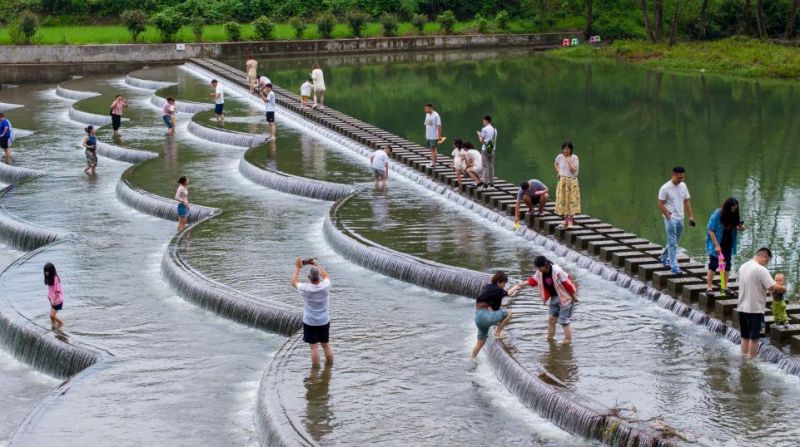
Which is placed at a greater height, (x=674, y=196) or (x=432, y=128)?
(x=674, y=196)

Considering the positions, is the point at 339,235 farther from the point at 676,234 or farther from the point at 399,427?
the point at 399,427

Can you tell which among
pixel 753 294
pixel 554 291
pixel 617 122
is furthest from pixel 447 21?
pixel 753 294

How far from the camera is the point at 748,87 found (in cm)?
5291

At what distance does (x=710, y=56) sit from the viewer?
203 feet

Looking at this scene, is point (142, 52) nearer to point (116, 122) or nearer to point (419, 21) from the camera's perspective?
point (419, 21)

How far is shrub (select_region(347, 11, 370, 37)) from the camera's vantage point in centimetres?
7631

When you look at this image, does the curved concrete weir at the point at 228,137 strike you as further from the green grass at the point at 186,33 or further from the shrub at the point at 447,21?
the shrub at the point at 447,21

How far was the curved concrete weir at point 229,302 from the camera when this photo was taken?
61.8 feet

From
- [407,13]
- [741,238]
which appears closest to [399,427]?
[741,238]

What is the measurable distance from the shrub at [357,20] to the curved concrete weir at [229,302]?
2196 inches

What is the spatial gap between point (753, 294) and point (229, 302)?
9073mm

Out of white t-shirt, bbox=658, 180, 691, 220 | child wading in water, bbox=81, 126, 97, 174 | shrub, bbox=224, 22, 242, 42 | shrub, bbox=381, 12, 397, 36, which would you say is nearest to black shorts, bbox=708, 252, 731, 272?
white t-shirt, bbox=658, 180, 691, 220

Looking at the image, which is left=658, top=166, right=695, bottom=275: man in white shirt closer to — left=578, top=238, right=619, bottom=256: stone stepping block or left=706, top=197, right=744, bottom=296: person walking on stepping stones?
left=706, top=197, right=744, bottom=296: person walking on stepping stones

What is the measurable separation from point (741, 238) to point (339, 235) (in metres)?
8.81
